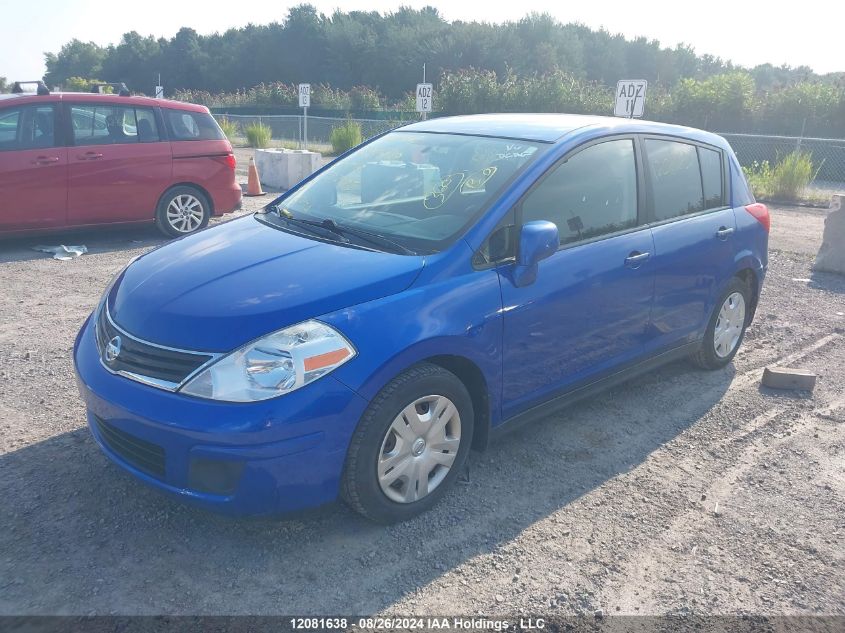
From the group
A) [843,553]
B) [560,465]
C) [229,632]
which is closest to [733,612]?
[843,553]

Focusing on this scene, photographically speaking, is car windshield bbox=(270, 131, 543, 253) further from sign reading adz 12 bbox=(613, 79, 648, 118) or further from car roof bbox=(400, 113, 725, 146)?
sign reading adz 12 bbox=(613, 79, 648, 118)

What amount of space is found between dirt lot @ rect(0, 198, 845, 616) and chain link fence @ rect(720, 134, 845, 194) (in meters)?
18.4

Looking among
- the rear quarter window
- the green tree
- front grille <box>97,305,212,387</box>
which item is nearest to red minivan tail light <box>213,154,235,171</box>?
the rear quarter window

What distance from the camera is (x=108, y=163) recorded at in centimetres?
862

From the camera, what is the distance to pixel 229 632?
2.63 metres

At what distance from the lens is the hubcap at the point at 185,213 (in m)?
9.41

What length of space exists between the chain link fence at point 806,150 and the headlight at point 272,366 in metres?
20.2

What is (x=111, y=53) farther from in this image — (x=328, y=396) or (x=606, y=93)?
(x=328, y=396)

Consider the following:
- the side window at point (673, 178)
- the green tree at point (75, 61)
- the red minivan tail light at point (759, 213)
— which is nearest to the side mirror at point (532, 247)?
the side window at point (673, 178)

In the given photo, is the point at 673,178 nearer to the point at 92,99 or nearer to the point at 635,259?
the point at 635,259

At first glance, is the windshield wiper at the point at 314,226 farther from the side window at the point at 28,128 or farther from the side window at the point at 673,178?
the side window at the point at 28,128

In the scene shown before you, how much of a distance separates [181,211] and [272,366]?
7.27 metres

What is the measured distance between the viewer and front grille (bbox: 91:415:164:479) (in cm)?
296

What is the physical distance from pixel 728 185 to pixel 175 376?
13.6 feet
